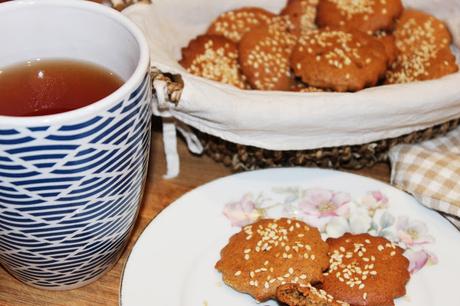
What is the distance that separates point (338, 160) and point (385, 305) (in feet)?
1.02

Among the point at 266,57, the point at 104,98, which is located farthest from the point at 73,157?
the point at 266,57

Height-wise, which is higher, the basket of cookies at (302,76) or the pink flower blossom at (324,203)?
the basket of cookies at (302,76)

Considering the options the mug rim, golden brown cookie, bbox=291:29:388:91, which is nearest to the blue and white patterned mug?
the mug rim

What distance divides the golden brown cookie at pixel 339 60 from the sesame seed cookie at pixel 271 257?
0.26m

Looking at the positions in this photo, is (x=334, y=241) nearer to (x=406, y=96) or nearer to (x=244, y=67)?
(x=406, y=96)

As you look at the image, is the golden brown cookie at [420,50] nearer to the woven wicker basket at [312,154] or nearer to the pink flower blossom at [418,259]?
the woven wicker basket at [312,154]

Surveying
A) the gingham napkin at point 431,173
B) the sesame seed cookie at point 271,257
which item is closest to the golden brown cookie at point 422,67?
the gingham napkin at point 431,173

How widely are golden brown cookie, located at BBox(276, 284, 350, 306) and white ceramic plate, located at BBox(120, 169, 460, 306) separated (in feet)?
0.26

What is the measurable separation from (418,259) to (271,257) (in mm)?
227

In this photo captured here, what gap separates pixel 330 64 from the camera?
3.70ft

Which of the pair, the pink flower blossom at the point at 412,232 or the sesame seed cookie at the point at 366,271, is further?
the pink flower blossom at the point at 412,232

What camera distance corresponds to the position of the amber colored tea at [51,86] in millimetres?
869

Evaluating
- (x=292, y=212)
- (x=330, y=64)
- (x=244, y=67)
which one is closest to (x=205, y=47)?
(x=244, y=67)

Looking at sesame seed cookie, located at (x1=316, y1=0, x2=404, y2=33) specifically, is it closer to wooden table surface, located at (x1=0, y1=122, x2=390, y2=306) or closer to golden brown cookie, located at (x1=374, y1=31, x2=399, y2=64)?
golden brown cookie, located at (x1=374, y1=31, x2=399, y2=64)
